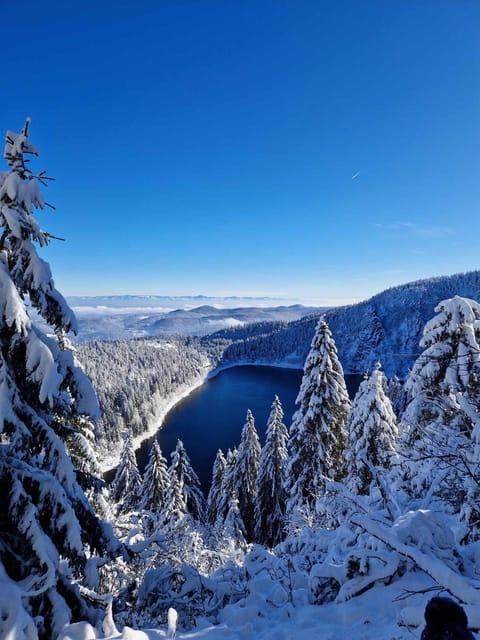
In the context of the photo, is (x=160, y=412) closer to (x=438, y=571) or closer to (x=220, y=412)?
(x=220, y=412)

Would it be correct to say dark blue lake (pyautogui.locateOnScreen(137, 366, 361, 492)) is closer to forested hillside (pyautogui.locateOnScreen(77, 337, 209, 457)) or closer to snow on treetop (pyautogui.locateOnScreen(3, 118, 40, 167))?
forested hillside (pyautogui.locateOnScreen(77, 337, 209, 457))

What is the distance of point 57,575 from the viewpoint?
12.1 feet

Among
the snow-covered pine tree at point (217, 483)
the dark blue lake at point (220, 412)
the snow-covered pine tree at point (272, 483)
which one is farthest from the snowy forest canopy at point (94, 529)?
the dark blue lake at point (220, 412)

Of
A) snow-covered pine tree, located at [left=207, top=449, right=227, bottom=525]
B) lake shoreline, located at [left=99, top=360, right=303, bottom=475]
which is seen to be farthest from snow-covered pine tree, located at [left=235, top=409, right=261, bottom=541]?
lake shoreline, located at [left=99, top=360, right=303, bottom=475]

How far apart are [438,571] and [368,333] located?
6635 inches

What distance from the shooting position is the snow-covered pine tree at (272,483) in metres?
22.0

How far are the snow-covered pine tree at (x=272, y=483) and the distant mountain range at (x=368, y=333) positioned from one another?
128203mm

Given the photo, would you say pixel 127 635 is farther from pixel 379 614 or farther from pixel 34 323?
pixel 34 323

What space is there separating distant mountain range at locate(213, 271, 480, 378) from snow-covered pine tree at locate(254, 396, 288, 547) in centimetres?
12820

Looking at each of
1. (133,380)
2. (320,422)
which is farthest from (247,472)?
(133,380)

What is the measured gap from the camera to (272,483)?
22.3 meters

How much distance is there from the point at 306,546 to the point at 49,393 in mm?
5655

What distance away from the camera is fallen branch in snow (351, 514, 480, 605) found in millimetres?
2926

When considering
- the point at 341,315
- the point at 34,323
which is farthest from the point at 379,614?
the point at 341,315
